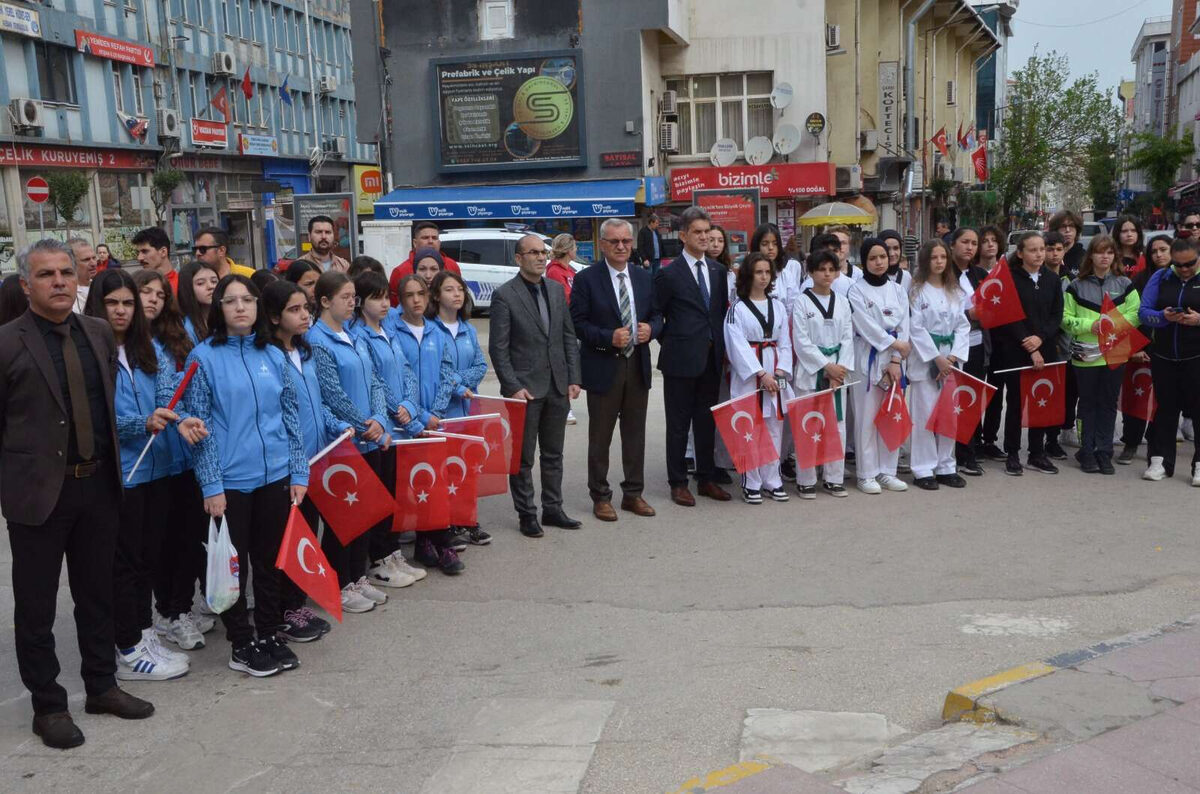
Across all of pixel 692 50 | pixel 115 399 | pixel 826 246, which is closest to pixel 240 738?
pixel 115 399

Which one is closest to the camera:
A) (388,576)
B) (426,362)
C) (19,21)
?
(388,576)

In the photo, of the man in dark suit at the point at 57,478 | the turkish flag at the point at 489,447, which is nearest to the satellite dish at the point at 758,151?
the turkish flag at the point at 489,447

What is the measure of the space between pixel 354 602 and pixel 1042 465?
19.8 feet

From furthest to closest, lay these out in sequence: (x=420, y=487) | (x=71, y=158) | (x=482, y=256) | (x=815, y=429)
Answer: (x=71, y=158) → (x=482, y=256) → (x=815, y=429) → (x=420, y=487)

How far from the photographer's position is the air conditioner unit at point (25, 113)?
31.7 meters

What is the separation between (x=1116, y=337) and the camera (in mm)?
9453

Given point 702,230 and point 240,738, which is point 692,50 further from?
point 240,738

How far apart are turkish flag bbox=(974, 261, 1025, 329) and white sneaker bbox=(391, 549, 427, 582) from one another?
17.1ft

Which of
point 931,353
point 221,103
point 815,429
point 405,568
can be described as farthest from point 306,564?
point 221,103

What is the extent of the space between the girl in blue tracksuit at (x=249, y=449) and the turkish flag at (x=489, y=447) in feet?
5.96

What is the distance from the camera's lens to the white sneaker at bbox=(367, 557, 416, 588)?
6.97m

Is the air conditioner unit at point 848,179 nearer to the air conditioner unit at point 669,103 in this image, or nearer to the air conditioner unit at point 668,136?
the air conditioner unit at point 668,136

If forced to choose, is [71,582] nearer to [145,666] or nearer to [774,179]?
[145,666]

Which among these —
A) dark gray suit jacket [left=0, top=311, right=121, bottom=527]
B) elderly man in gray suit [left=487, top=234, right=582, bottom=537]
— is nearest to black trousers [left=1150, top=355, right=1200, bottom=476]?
elderly man in gray suit [left=487, top=234, right=582, bottom=537]
